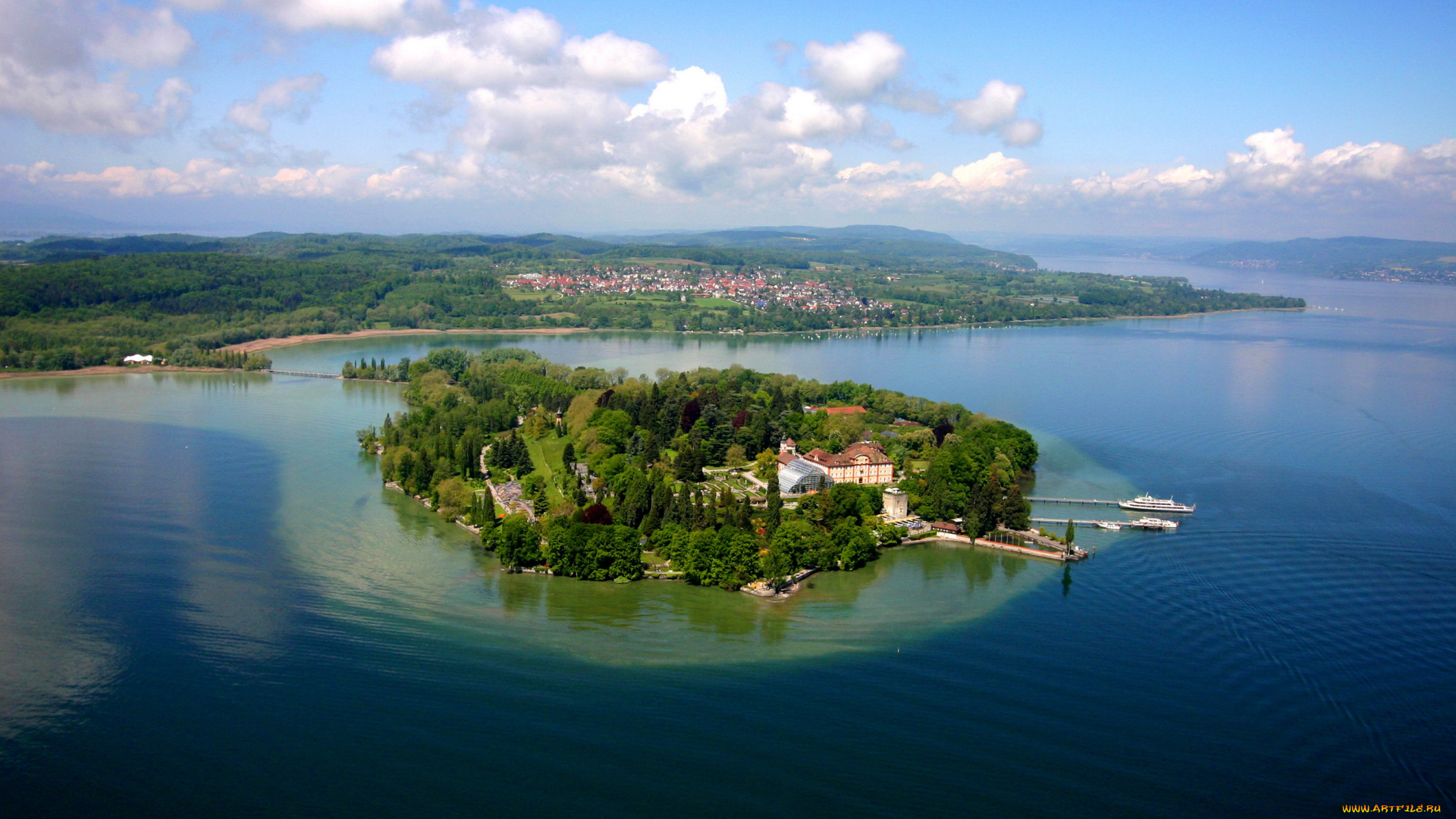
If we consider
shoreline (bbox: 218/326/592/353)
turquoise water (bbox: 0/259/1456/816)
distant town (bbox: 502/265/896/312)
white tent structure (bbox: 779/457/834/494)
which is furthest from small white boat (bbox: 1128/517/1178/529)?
distant town (bbox: 502/265/896/312)

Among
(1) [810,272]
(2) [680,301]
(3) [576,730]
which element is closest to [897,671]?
(3) [576,730]

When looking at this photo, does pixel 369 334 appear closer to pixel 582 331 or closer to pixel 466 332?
pixel 466 332

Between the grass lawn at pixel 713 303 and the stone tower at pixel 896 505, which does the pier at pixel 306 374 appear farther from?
the grass lawn at pixel 713 303

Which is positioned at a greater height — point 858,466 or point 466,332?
point 466,332

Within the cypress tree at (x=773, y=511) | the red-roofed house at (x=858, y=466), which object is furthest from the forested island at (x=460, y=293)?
the cypress tree at (x=773, y=511)

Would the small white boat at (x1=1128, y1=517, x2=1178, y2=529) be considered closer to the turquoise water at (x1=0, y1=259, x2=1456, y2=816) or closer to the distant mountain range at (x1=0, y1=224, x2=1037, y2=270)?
the turquoise water at (x1=0, y1=259, x2=1456, y2=816)

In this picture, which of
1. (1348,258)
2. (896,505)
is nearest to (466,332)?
(896,505)

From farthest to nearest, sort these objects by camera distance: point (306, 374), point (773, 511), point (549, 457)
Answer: point (306, 374) → point (549, 457) → point (773, 511)
